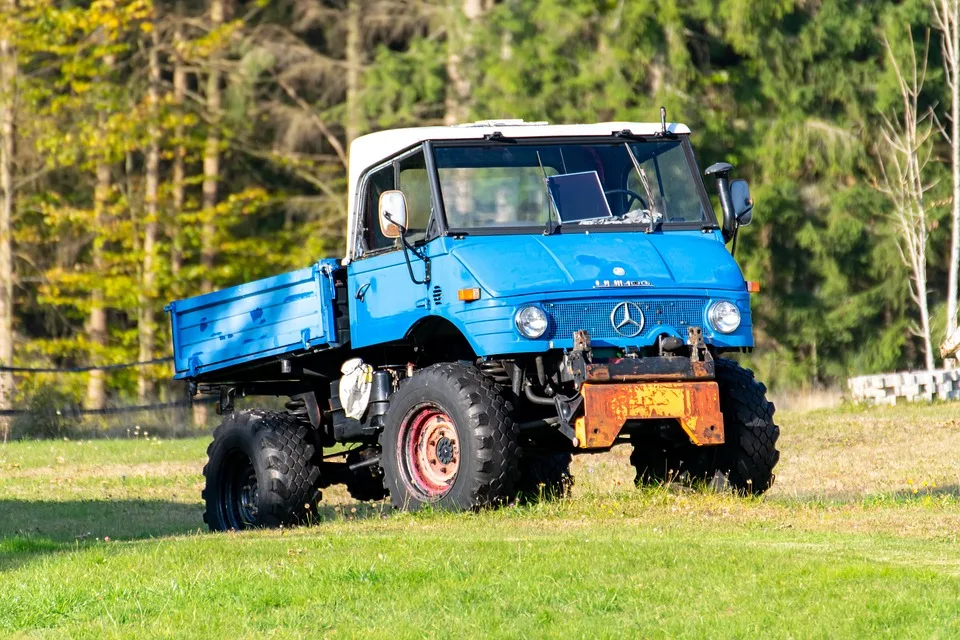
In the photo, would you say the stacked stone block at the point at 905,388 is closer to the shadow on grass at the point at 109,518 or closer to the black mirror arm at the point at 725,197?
the shadow on grass at the point at 109,518

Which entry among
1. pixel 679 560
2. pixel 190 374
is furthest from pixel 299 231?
pixel 679 560

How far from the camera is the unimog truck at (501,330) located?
11.2 metres

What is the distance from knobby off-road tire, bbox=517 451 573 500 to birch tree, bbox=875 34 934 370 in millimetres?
17689

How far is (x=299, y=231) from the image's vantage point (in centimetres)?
3875

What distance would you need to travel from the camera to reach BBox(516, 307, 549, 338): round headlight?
36.7ft

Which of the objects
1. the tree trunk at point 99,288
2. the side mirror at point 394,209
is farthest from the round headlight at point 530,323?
the tree trunk at point 99,288

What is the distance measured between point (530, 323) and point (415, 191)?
1.71 m

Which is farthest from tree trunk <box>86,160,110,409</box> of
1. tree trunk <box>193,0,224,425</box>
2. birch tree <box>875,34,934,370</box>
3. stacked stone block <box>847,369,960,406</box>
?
stacked stone block <box>847,369,960,406</box>

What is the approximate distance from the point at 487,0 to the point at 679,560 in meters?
32.1

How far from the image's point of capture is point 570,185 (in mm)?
12219

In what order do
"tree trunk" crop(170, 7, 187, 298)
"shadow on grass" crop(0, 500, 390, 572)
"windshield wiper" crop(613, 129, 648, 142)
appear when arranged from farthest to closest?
1. "tree trunk" crop(170, 7, 187, 298)
2. "shadow on grass" crop(0, 500, 390, 572)
3. "windshield wiper" crop(613, 129, 648, 142)

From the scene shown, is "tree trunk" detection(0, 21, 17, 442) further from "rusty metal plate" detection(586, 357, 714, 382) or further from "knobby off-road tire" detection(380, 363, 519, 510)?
"rusty metal plate" detection(586, 357, 714, 382)

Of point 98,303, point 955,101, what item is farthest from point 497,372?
point 98,303

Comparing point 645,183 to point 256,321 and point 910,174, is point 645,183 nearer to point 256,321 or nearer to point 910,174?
point 256,321
